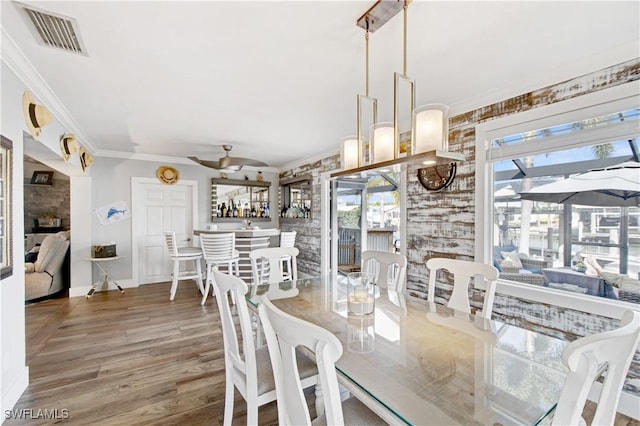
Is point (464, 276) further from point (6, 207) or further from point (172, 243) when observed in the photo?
point (172, 243)

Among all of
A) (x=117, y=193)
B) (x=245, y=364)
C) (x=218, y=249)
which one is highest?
(x=117, y=193)

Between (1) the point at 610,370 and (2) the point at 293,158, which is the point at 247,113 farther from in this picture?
(1) the point at 610,370

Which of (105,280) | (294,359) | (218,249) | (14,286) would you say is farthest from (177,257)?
(294,359)

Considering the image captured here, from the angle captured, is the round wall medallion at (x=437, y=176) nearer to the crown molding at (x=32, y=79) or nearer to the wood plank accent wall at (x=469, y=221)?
the wood plank accent wall at (x=469, y=221)

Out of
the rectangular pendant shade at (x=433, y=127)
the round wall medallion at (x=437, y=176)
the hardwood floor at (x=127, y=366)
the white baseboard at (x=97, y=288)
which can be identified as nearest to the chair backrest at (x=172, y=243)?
the hardwood floor at (x=127, y=366)

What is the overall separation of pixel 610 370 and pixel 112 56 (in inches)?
118

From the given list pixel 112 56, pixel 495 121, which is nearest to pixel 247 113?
pixel 112 56

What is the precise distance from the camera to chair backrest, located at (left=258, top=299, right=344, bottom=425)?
868mm

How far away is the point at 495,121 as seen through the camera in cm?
269

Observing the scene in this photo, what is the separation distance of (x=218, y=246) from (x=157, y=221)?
1.99m

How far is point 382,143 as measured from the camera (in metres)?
1.84

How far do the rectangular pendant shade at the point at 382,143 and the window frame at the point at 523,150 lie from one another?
1.42 metres

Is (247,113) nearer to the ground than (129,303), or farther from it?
farther from it

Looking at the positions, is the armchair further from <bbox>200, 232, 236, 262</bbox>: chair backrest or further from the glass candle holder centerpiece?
the glass candle holder centerpiece
